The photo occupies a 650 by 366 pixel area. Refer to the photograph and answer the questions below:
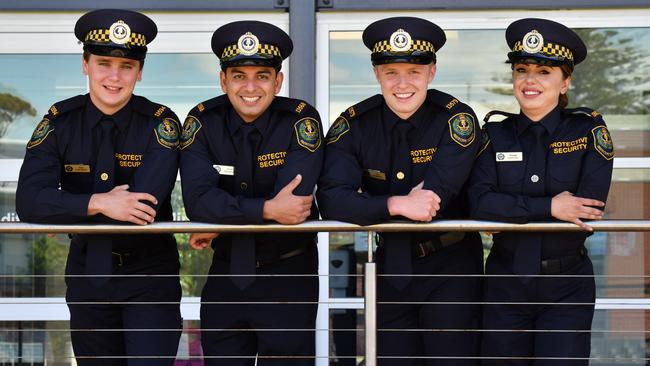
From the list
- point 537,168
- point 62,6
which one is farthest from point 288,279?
point 62,6

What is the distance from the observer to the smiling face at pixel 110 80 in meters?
3.50

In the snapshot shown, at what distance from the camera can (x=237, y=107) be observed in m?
3.50

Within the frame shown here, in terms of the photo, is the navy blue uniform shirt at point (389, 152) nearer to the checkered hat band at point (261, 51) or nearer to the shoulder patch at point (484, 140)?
the shoulder patch at point (484, 140)

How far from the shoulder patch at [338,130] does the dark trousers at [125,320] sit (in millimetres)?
726

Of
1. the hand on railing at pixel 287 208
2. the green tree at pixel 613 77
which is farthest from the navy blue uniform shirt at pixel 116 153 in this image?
the green tree at pixel 613 77

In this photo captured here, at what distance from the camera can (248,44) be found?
11.4 feet

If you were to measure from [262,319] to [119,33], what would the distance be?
1.10 metres

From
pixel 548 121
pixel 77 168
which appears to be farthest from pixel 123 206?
pixel 548 121

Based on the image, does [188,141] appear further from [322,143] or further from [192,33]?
[192,33]

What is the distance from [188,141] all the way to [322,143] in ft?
1.49

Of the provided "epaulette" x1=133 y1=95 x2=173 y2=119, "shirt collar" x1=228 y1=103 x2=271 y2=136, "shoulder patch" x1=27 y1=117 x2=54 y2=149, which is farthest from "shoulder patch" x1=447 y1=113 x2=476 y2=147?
"shoulder patch" x1=27 y1=117 x2=54 y2=149

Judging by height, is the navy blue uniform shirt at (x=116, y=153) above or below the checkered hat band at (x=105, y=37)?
below

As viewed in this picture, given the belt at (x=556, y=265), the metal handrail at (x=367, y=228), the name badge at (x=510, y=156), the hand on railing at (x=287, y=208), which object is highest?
the name badge at (x=510, y=156)

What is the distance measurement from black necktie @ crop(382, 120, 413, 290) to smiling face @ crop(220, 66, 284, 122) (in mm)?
459
